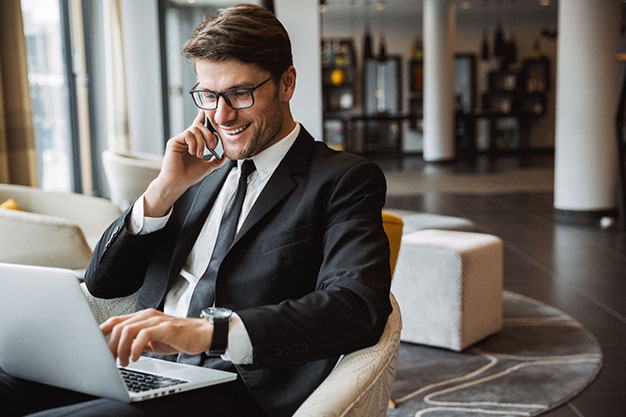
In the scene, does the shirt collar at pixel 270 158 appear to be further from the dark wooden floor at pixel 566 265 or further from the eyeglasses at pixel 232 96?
the dark wooden floor at pixel 566 265

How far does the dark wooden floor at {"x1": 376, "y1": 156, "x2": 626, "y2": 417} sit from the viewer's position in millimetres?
3223

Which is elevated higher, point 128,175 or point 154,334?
point 154,334

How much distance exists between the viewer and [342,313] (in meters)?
1.45

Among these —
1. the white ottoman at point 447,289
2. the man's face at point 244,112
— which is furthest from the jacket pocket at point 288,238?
the white ottoman at point 447,289

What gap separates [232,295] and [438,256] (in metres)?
2.22

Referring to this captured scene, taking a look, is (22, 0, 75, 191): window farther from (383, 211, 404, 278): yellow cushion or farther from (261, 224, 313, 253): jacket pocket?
(261, 224, 313, 253): jacket pocket

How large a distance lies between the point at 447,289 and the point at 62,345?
2.62m

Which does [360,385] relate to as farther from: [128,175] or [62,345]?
[128,175]

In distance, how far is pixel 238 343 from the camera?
139 cm

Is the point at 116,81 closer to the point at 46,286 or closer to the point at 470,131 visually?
the point at 46,286

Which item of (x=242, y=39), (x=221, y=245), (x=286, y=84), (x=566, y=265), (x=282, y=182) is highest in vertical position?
(x=242, y=39)

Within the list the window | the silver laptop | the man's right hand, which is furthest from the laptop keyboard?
the window

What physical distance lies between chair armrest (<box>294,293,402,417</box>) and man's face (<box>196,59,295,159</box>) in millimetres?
532

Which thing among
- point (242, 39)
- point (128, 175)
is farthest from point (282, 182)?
point (128, 175)
